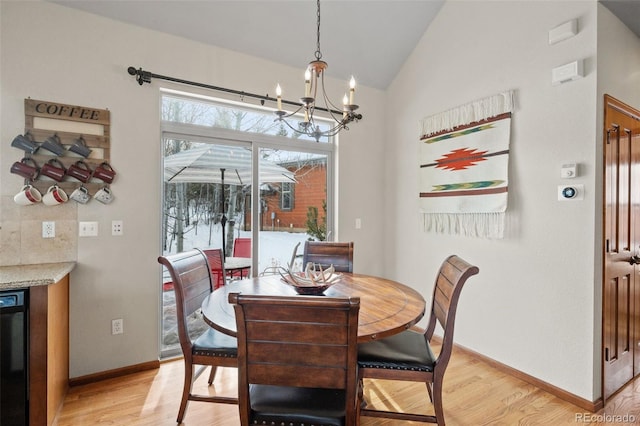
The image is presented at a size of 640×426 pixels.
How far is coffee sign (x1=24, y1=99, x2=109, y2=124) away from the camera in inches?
88.5

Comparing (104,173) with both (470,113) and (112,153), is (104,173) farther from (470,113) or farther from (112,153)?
(470,113)

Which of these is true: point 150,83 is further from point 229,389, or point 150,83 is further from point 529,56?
point 529,56

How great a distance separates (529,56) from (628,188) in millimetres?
1220

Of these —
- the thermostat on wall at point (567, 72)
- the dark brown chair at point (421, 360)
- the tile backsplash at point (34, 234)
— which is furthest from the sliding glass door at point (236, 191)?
the thermostat on wall at point (567, 72)

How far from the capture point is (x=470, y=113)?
9.40ft

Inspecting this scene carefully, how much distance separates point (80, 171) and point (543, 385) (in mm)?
3674

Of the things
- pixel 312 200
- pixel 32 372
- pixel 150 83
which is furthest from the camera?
pixel 312 200

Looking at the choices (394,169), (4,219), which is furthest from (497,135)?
(4,219)

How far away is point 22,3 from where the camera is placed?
7.32ft

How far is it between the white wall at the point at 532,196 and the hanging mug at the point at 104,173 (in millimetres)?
2866

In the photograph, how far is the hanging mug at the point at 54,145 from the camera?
2.26 meters

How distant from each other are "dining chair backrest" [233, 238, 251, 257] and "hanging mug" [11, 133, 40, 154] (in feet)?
5.30

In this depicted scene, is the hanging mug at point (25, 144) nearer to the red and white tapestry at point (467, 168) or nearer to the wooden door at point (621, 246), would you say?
the red and white tapestry at point (467, 168)

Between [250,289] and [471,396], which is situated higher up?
[250,289]
